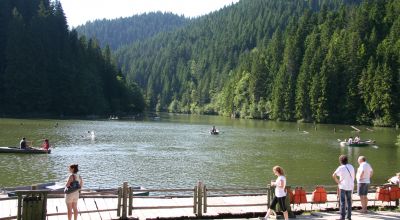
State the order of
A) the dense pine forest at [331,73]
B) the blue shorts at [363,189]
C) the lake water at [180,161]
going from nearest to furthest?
the blue shorts at [363,189] < the lake water at [180,161] < the dense pine forest at [331,73]

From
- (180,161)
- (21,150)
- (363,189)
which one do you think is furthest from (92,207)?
(21,150)

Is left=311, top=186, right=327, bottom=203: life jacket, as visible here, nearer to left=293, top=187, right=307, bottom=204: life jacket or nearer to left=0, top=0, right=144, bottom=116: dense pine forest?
left=293, top=187, right=307, bottom=204: life jacket

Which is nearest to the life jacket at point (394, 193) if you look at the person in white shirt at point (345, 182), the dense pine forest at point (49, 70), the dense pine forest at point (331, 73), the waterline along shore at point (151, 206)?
the waterline along shore at point (151, 206)

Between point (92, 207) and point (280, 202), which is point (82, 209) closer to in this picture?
point (92, 207)

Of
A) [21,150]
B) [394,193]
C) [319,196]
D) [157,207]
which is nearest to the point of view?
[157,207]

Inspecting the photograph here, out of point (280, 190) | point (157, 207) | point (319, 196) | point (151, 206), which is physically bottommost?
point (151, 206)

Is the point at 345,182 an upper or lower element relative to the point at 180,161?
upper

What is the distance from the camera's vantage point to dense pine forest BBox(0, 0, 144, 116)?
13200 centimetres

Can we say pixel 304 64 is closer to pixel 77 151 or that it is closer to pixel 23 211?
pixel 77 151

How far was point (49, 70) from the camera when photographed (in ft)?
468

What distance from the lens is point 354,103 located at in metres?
135

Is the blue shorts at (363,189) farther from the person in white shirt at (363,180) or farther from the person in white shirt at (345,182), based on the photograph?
the person in white shirt at (345,182)

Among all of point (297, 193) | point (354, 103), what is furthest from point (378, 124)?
point (297, 193)

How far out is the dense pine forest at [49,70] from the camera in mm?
132000
